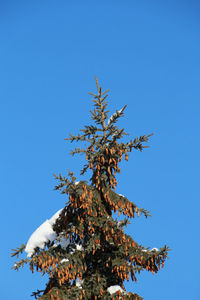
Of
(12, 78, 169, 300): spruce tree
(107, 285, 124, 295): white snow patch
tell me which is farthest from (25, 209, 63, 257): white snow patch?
(107, 285, 124, 295): white snow patch

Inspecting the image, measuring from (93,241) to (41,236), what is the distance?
73.5 inches

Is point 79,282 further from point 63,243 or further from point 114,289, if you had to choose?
point 63,243

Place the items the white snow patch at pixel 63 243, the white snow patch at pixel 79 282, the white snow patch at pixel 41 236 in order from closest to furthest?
the white snow patch at pixel 79 282 < the white snow patch at pixel 41 236 < the white snow patch at pixel 63 243

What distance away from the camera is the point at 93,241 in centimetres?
1366

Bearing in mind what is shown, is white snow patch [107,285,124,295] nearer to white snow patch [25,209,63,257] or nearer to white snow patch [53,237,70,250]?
white snow patch [53,237,70,250]

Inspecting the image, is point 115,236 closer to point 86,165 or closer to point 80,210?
point 80,210

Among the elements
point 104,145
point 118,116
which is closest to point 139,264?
point 104,145

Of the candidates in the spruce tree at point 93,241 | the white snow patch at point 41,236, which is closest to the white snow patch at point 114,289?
the spruce tree at point 93,241

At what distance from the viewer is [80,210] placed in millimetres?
13875

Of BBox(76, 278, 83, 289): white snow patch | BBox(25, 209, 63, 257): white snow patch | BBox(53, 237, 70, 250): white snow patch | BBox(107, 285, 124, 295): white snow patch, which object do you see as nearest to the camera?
BBox(107, 285, 124, 295): white snow patch

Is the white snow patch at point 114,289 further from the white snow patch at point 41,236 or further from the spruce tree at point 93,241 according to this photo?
the white snow patch at point 41,236

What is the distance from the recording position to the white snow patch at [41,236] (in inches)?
535

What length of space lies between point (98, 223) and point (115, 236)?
0.74 metres

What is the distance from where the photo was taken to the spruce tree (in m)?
13.0
